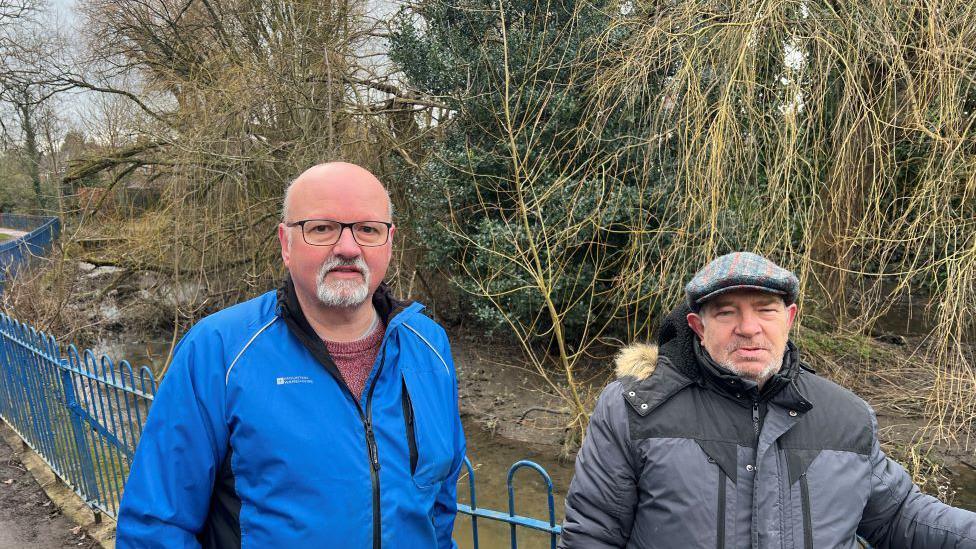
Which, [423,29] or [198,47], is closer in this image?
[423,29]

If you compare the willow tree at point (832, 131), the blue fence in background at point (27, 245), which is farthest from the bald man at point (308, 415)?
the blue fence in background at point (27, 245)

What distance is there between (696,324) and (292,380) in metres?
1.06

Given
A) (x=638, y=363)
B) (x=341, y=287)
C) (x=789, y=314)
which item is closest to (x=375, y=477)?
(x=341, y=287)

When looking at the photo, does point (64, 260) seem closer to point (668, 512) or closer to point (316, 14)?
point (316, 14)

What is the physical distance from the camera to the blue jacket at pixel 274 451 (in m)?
1.45

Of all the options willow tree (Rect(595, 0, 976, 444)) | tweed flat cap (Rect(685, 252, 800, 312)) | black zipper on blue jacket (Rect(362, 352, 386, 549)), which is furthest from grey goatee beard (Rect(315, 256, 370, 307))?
willow tree (Rect(595, 0, 976, 444))

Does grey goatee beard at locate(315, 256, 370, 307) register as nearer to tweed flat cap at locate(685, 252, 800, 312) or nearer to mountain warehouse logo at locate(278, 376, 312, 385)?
mountain warehouse logo at locate(278, 376, 312, 385)

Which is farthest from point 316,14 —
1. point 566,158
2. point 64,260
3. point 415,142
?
point 64,260

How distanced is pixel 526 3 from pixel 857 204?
4180 millimetres

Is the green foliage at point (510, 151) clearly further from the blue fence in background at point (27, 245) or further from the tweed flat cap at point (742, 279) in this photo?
the blue fence in background at point (27, 245)

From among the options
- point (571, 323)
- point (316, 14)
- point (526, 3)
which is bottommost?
point (571, 323)

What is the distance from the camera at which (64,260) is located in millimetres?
8969

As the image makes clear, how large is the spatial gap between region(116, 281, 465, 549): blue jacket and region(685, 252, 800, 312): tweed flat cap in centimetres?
81

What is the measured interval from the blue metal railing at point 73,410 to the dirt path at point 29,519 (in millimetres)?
171
